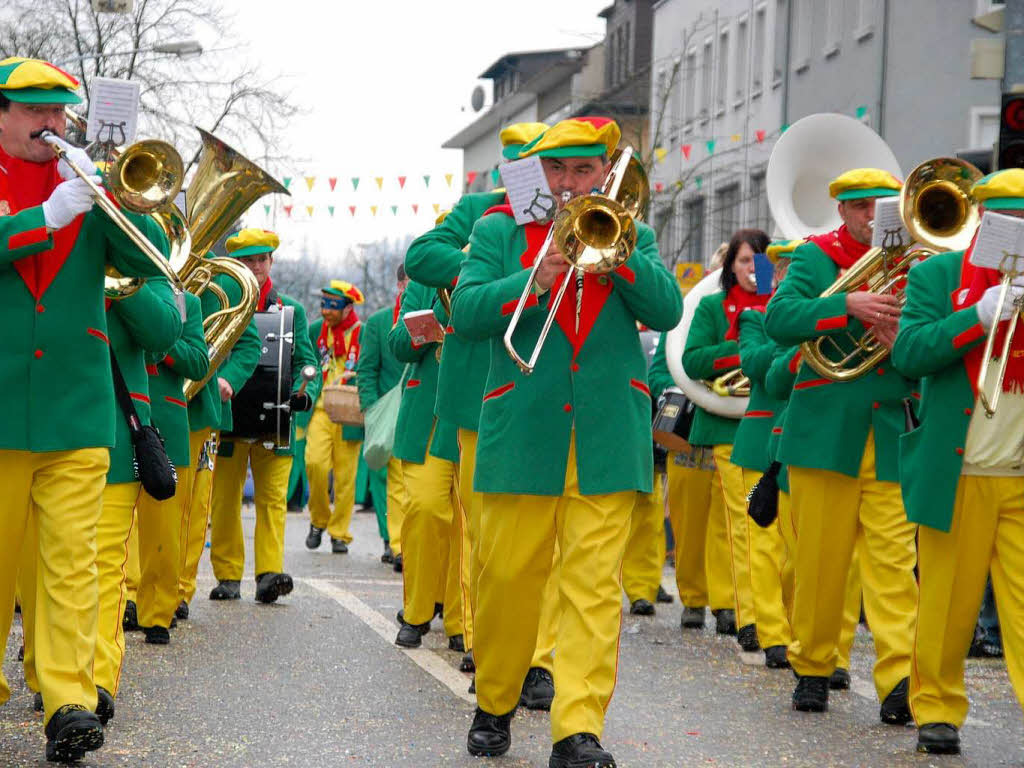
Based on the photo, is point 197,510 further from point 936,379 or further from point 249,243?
point 936,379

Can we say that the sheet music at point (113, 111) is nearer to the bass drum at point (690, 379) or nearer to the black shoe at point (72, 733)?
the black shoe at point (72, 733)

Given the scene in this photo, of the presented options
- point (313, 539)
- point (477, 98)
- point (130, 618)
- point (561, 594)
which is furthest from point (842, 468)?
Result: point (477, 98)

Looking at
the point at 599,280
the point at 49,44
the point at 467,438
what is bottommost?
the point at 467,438

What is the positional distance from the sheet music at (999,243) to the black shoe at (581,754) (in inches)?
84.0

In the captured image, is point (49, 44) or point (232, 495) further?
point (49, 44)

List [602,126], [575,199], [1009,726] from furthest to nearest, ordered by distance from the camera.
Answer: [1009,726] < [602,126] < [575,199]

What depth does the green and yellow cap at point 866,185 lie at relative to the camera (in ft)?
26.6

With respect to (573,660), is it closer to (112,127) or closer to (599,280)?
(599,280)

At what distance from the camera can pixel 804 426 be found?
8094mm

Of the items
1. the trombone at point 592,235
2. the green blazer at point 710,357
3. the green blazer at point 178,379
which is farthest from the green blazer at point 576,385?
the green blazer at point 710,357

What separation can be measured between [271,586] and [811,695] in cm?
429

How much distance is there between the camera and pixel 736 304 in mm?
10820

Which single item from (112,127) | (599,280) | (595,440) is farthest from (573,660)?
(112,127)

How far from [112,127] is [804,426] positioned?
3.25 m
